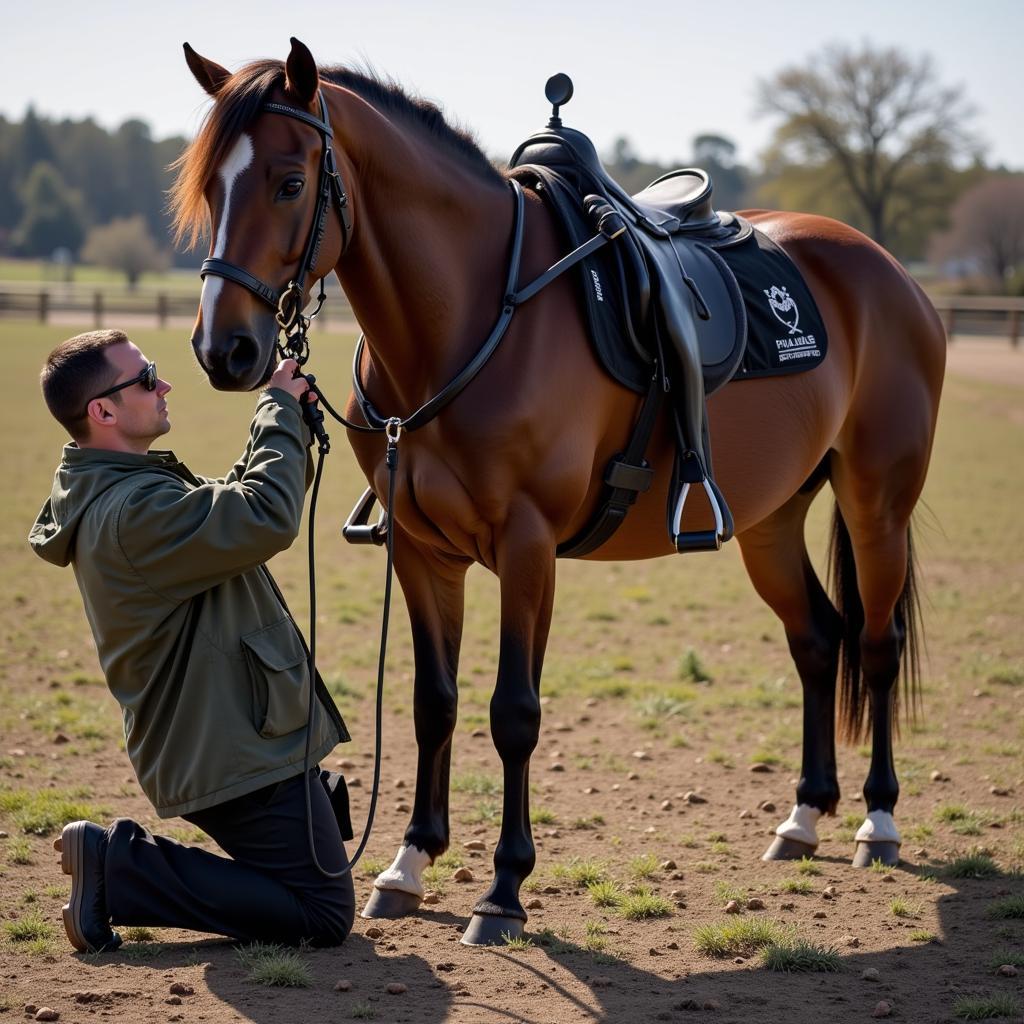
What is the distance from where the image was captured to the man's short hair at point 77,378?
11.7ft

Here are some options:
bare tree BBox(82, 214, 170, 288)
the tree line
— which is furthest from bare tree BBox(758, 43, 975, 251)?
bare tree BBox(82, 214, 170, 288)

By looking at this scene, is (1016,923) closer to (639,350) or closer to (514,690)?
(514,690)

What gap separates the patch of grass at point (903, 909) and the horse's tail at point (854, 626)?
117cm

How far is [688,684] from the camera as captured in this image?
7172 millimetres

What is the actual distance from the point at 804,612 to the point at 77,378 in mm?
3198

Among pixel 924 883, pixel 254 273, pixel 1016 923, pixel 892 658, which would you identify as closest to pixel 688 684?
pixel 892 658

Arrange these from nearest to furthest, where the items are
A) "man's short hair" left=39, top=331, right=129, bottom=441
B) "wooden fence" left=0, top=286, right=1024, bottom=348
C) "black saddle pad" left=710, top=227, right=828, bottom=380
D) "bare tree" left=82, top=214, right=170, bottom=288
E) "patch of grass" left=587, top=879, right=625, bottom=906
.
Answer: "man's short hair" left=39, top=331, right=129, bottom=441
"patch of grass" left=587, top=879, right=625, bottom=906
"black saddle pad" left=710, top=227, right=828, bottom=380
"wooden fence" left=0, top=286, right=1024, bottom=348
"bare tree" left=82, top=214, right=170, bottom=288

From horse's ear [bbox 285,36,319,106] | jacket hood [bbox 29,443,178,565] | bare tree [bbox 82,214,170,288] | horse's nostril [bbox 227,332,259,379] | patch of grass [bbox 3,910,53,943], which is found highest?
bare tree [bbox 82,214,170,288]

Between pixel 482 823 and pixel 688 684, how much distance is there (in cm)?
245

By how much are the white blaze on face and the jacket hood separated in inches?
24.4

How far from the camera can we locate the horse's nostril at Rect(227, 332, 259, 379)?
3207mm

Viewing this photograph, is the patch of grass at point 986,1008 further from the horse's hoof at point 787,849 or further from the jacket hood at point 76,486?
the jacket hood at point 76,486

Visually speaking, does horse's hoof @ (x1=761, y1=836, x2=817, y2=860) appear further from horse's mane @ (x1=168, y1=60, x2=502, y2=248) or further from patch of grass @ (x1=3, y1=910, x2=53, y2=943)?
horse's mane @ (x1=168, y1=60, x2=502, y2=248)

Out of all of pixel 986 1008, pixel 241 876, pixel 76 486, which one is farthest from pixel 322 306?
pixel 986 1008
